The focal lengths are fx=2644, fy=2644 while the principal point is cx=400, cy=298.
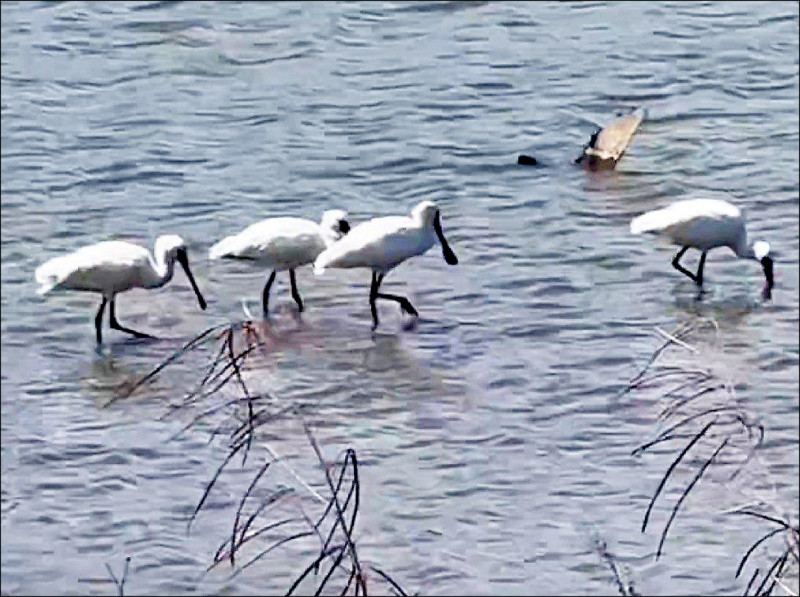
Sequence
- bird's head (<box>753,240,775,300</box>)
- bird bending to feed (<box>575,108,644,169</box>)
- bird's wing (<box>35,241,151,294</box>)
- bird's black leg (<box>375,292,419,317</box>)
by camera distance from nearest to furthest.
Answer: bird's wing (<box>35,241,151,294</box>)
bird's black leg (<box>375,292,419,317</box>)
bird's head (<box>753,240,775,300</box>)
bird bending to feed (<box>575,108,644,169</box>)

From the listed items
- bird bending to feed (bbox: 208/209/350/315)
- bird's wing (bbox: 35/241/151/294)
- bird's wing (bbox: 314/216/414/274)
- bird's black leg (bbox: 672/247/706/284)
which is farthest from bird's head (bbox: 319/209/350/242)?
bird's black leg (bbox: 672/247/706/284)

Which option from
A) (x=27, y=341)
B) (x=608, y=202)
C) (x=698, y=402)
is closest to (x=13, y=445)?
(x=27, y=341)

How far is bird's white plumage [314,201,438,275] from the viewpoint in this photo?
8797mm

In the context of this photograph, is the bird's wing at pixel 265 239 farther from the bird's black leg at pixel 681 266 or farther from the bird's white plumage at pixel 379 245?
the bird's black leg at pixel 681 266

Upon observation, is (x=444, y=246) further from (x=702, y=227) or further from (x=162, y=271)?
(x=162, y=271)

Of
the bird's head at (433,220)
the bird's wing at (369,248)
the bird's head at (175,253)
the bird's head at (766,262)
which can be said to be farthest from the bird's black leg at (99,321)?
the bird's head at (766,262)

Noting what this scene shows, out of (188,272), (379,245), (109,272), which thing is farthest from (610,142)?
(109,272)

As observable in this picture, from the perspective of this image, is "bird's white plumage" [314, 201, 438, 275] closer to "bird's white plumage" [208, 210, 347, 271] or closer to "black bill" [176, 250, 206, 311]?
"bird's white plumage" [208, 210, 347, 271]

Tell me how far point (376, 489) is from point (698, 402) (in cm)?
101

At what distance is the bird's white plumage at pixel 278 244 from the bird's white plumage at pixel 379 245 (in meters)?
0.07

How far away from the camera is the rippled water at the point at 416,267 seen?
21.6 ft

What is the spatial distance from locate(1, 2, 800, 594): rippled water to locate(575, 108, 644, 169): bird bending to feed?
7 centimetres

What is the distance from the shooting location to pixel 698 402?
7.33 meters

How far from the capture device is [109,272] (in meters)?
8.66
